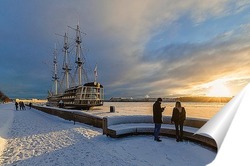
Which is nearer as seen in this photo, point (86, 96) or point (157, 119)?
point (157, 119)

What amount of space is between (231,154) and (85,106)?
44.0m

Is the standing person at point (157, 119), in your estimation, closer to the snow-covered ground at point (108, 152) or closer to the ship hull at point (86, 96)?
the snow-covered ground at point (108, 152)

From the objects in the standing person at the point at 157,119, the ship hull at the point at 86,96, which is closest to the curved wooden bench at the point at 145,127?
the standing person at the point at 157,119

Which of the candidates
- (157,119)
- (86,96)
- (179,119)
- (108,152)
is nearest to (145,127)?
(157,119)

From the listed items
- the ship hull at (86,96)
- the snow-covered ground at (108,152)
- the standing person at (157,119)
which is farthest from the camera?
the ship hull at (86,96)

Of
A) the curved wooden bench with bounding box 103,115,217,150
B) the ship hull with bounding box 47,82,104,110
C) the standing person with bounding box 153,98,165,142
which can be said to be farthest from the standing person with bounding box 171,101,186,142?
the ship hull with bounding box 47,82,104,110

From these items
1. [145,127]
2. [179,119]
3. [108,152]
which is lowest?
[108,152]

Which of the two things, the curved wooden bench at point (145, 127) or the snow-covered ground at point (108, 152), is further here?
the curved wooden bench at point (145, 127)

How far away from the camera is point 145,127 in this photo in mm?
11047

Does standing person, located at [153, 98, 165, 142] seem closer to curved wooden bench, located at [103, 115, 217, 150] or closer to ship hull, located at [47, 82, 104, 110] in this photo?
curved wooden bench, located at [103, 115, 217, 150]

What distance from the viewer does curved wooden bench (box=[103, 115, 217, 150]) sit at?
9367mm

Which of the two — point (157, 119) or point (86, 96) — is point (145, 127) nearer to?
point (157, 119)

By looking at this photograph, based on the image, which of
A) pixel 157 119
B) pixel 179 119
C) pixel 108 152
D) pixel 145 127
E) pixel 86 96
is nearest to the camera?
pixel 108 152

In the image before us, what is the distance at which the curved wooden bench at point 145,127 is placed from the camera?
9.37 meters
